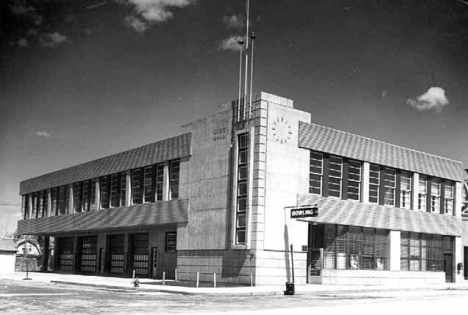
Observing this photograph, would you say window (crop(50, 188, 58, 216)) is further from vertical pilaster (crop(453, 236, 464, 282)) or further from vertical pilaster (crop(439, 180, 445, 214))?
vertical pilaster (crop(453, 236, 464, 282))

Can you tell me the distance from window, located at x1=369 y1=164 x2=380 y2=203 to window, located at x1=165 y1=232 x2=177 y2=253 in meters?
15.6

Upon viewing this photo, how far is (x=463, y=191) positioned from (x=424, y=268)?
46.9 ft

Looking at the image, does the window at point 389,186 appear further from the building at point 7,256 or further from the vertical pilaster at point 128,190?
the building at point 7,256

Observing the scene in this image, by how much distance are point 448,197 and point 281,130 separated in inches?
846

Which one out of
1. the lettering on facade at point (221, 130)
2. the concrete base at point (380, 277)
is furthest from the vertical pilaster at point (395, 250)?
the lettering on facade at point (221, 130)

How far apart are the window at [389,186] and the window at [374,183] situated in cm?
101

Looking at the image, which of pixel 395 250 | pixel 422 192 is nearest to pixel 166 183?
pixel 395 250

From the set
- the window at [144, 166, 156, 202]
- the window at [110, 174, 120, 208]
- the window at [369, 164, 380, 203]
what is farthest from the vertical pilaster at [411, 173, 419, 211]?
the window at [110, 174, 120, 208]

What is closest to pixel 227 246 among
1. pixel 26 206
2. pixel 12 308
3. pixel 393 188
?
pixel 393 188

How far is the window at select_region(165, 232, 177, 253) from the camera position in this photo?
5100cm

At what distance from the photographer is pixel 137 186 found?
5556cm

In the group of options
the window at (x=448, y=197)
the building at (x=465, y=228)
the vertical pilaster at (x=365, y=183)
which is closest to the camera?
the vertical pilaster at (x=365, y=183)

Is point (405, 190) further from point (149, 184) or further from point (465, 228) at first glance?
point (149, 184)

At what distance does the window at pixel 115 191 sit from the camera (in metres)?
58.3
